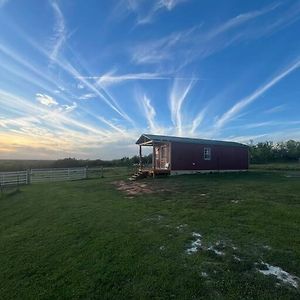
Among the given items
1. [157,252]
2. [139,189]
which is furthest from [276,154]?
[157,252]

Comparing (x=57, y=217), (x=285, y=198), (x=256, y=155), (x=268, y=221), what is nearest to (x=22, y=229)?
(x=57, y=217)

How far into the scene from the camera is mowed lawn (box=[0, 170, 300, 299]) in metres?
4.19

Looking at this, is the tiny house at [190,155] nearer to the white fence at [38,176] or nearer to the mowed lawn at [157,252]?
the white fence at [38,176]

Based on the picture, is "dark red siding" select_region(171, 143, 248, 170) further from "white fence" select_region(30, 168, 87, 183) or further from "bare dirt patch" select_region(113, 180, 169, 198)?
"white fence" select_region(30, 168, 87, 183)

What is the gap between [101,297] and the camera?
4141 mm

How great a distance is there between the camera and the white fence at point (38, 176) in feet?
66.9

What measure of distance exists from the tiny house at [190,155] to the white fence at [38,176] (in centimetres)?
606

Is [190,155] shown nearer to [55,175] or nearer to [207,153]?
[207,153]

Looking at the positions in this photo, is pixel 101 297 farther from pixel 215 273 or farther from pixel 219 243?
pixel 219 243

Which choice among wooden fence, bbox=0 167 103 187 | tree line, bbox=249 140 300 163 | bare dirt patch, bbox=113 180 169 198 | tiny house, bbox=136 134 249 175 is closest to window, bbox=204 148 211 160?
tiny house, bbox=136 134 249 175

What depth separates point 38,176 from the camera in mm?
22797

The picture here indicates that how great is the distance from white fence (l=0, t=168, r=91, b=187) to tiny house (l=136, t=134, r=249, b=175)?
6.06 m

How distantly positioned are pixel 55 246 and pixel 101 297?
272 centimetres

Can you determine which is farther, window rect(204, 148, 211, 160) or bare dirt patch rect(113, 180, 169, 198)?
window rect(204, 148, 211, 160)
